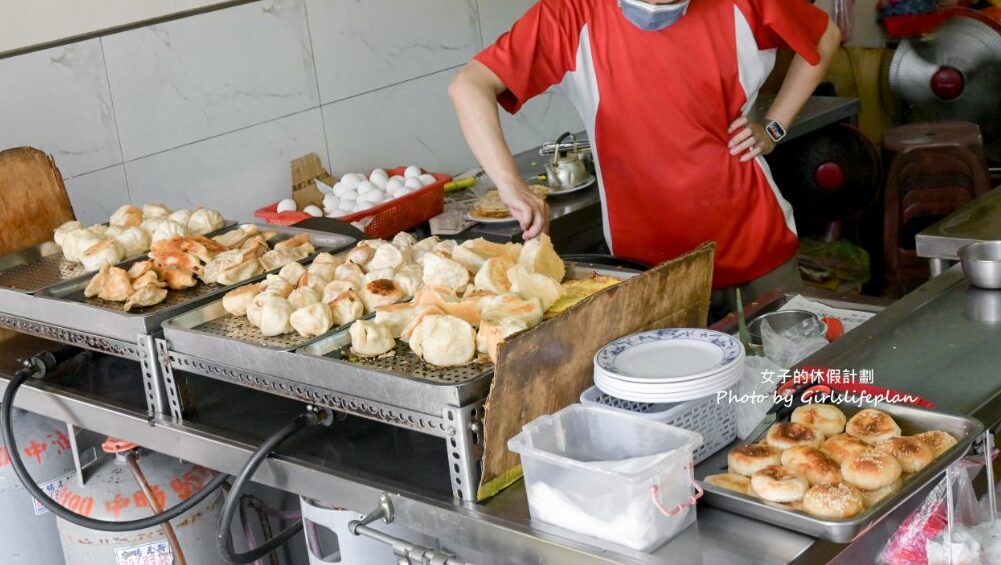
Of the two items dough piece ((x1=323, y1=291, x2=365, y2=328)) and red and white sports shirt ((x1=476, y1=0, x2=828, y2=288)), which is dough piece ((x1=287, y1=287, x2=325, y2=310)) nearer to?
dough piece ((x1=323, y1=291, x2=365, y2=328))

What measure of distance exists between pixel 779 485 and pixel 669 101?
1.44 m

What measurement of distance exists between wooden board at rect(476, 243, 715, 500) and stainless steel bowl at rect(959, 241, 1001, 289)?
713 mm

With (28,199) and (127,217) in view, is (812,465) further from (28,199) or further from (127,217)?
(28,199)

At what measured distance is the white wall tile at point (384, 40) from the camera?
13.6ft

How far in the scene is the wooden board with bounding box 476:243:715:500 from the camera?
1727 millimetres

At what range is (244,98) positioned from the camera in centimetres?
390

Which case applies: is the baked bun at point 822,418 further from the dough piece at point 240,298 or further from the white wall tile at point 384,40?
the white wall tile at point 384,40

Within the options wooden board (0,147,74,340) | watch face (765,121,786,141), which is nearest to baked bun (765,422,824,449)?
watch face (765,121,786,141)

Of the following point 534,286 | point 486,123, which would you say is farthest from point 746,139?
point 534,286

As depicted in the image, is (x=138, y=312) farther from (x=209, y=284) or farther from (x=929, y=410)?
(x=929, y=410)

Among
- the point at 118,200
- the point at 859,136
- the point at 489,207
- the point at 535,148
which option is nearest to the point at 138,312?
the point at 118,200

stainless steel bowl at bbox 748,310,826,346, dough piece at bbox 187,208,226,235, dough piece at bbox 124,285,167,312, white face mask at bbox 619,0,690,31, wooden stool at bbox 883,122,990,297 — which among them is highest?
white face mask at bbox 619,0,690,31

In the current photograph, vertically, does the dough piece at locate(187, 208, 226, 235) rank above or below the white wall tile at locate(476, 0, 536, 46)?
below

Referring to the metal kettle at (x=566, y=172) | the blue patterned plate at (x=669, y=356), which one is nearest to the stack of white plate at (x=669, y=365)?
the blue patterned plate at (x=669, y=356)
